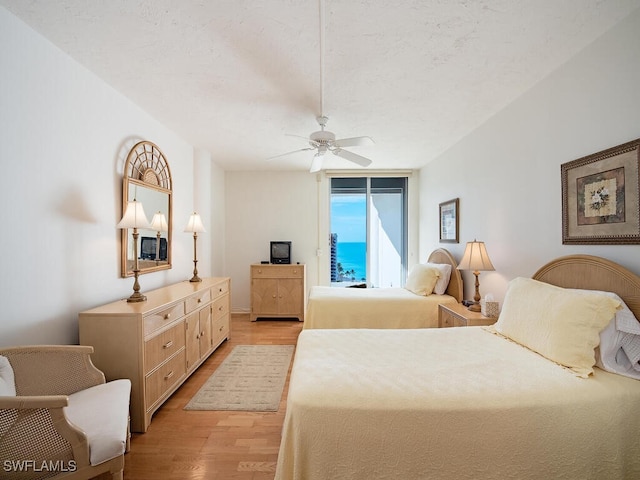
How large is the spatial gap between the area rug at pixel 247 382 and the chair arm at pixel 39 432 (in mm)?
1149

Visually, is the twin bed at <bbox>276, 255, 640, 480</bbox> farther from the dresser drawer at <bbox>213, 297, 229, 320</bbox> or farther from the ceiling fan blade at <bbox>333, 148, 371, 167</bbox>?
the dresser drawer at <bbox>213, 297, 229, 320</bbox>

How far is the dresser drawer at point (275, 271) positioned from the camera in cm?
481

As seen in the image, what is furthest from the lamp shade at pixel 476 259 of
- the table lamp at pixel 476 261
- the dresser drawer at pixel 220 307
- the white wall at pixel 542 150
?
the dresser drawer at pixel 220 307

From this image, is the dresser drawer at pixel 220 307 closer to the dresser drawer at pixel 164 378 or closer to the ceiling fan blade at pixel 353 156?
the dresser drawer at pixel 164 378

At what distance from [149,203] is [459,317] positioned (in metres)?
3.23

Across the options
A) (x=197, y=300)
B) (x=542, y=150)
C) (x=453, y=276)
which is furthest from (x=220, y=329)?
(x=542, y=150)

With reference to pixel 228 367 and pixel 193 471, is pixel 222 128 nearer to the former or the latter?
pixel 228 367

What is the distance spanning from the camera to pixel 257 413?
2.21 meters

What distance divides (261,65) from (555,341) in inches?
99.6

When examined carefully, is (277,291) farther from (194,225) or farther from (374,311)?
(374,311)

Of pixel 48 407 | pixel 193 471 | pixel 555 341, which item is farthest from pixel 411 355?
pixel 48 407

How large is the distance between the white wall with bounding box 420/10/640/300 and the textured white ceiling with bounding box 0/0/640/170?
0.41 feet

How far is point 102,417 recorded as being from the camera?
1.41m

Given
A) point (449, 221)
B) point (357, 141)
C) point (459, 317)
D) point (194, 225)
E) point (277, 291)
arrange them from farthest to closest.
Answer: point (277, 291) < point (449, 221) < point (194, 225) < point (459, 317) < point (357, 141)
